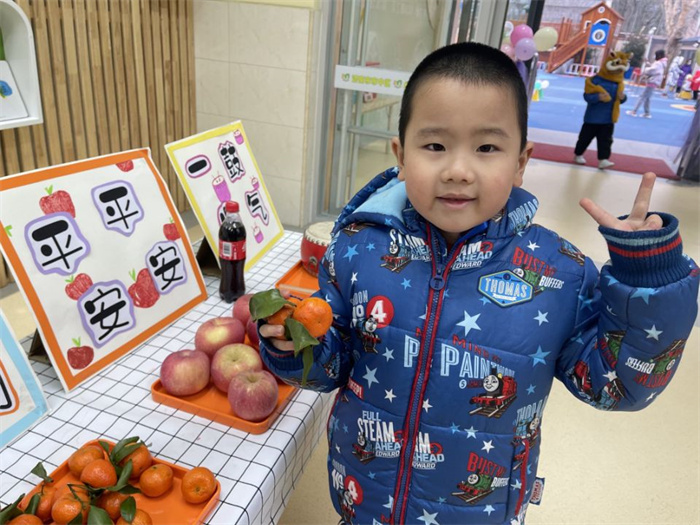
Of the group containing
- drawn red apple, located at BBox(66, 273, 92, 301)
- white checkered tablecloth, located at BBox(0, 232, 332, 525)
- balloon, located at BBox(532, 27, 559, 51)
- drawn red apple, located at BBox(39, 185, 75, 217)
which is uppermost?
balloon, located at BBox(532, 27, 559, 51)

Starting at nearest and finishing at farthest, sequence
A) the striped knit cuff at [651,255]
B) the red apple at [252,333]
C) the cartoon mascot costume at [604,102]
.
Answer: the striped knit cuff at [651,255], the red apple at [252,333], the cartoon mascot costume at [604,102]

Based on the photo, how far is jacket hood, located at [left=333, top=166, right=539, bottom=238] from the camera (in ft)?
3.18

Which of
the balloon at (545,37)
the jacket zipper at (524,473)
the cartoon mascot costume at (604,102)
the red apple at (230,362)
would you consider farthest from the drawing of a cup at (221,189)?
the cartoon mascot costume at (604,102)

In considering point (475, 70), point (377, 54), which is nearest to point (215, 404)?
point (475, 70)

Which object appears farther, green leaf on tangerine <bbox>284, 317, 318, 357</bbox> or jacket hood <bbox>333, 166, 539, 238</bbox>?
jacket hood <bbox>333, 166, 539, 238</bbox>

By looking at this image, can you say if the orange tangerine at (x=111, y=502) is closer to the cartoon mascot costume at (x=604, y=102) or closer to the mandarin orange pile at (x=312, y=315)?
the mandarin orange pile at (x=312, y=315)

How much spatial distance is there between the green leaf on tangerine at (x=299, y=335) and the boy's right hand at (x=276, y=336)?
29 mm

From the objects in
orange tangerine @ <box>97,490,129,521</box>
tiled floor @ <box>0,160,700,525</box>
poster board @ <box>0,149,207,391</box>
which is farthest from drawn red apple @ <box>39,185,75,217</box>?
tiled floor @ <box>0,160,700,525</box>

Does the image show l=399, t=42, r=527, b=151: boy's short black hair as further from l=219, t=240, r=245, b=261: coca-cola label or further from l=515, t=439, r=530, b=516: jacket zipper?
l=219, t=240, r=245, b=261: coca-cola label

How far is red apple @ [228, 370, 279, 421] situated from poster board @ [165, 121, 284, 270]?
2.32ft

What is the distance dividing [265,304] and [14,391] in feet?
2.00

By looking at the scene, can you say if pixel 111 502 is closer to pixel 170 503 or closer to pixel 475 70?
pixel 170 503

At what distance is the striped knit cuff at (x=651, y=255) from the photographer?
0.76 metres

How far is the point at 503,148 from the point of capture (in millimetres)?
895
